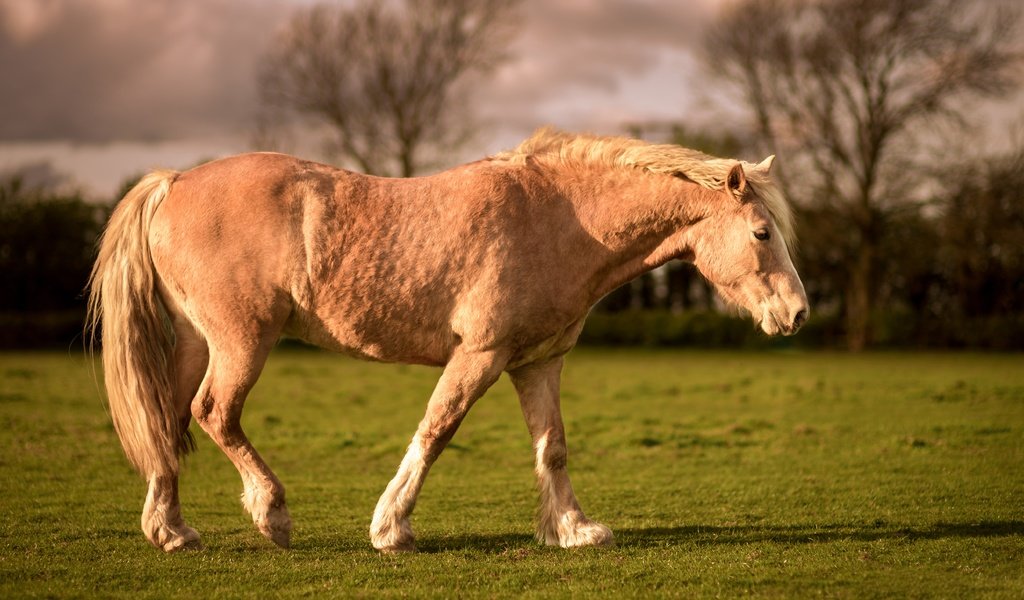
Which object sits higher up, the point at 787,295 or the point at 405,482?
the point at 787,295

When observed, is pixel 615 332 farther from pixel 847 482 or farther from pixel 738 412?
pixel 847 482

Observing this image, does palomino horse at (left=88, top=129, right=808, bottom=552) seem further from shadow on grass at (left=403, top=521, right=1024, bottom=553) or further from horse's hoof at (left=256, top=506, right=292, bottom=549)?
shadow on grass at (left=403, top=521, right=1024, bottom=553)

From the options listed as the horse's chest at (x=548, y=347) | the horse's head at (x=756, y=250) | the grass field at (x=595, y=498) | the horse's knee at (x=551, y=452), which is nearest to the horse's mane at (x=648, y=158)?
the horse's head at (x=756, y=250)

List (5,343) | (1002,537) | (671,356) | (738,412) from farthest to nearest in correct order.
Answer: (5,343) → (671,356) → (738,412) → (1002,537)

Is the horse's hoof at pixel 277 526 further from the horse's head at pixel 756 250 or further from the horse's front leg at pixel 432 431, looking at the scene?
the horse's head at pixel 756 250

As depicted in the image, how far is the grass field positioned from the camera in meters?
5.52

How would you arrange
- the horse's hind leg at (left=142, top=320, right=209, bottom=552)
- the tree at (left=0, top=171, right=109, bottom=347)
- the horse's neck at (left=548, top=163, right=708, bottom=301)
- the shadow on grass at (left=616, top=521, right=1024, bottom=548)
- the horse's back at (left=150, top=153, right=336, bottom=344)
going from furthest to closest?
1. the tree at (left=0, top=171, right=109, bottom=347)
2. the shadow on grass at (left=616, top=521, right=1024, bottom=548)
3. the horse's neck at (left=548, top=163, right=708, bottom=301)
4. the horse's hind leg at (left=142, top=320, right=209, bottom=552)
5. the horse's back at (left=150, top=153, right=336, bottom=344)

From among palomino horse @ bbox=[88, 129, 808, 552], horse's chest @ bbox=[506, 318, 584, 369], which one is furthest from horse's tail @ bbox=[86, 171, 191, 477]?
horse's chest @ bbox=[506, 318, 584, 369]

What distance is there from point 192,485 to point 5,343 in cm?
3147

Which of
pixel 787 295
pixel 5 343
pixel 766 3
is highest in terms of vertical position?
pixel 766 3

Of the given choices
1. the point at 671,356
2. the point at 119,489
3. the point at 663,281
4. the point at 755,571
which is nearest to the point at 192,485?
the point at 119,489

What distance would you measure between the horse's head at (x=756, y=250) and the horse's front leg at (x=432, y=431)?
1.61m

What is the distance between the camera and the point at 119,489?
9172mm

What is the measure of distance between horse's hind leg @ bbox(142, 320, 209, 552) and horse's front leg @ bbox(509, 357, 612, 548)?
7.07 feet
